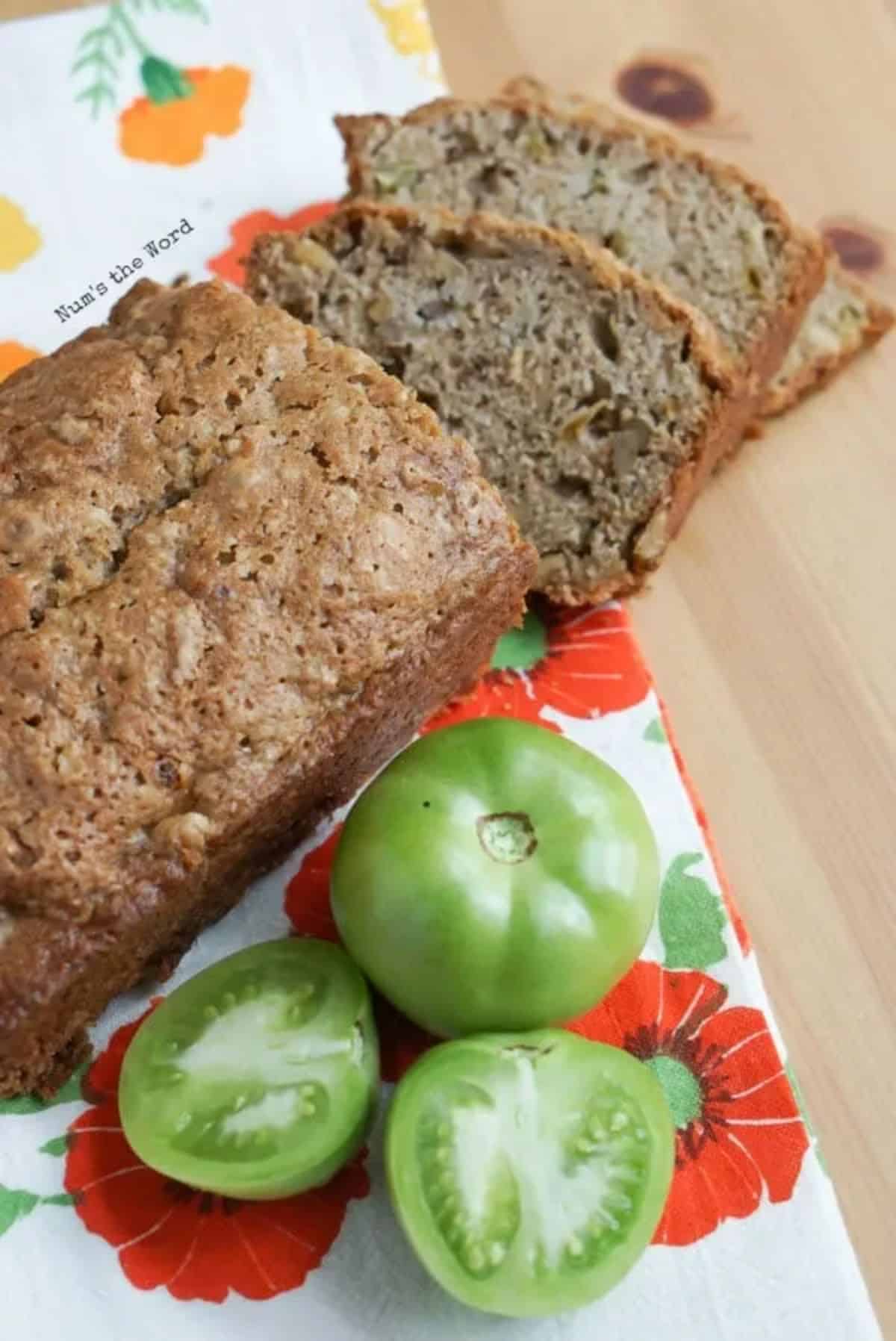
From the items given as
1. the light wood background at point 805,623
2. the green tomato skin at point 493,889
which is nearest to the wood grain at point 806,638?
the light wood background at point 805,623

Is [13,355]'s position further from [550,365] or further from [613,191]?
[613,191]

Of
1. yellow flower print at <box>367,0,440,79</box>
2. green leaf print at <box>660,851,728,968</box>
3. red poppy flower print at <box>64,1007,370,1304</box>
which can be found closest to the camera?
red poppy flower print at <box>64,1007,370,1304</box>

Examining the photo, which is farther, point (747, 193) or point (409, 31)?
point (409, 31)

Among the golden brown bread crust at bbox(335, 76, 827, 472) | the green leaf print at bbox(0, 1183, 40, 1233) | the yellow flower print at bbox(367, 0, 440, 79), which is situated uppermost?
the yellow flower print at bbox(367, 0, 440, 79)

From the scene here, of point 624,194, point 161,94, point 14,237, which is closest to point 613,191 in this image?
point 624,194

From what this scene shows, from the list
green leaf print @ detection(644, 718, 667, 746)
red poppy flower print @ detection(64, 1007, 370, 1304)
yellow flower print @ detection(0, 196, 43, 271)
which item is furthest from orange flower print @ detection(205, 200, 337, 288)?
red poppy flower print @ detection(64, 1007, 370, 1304)

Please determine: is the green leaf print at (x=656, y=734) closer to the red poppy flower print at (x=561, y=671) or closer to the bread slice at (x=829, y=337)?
the red poppy flower print at (x=561, y=671)

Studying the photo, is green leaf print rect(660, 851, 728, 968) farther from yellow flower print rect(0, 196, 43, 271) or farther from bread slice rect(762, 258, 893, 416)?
yellow flower print rect(0, 196, 43, 271)
